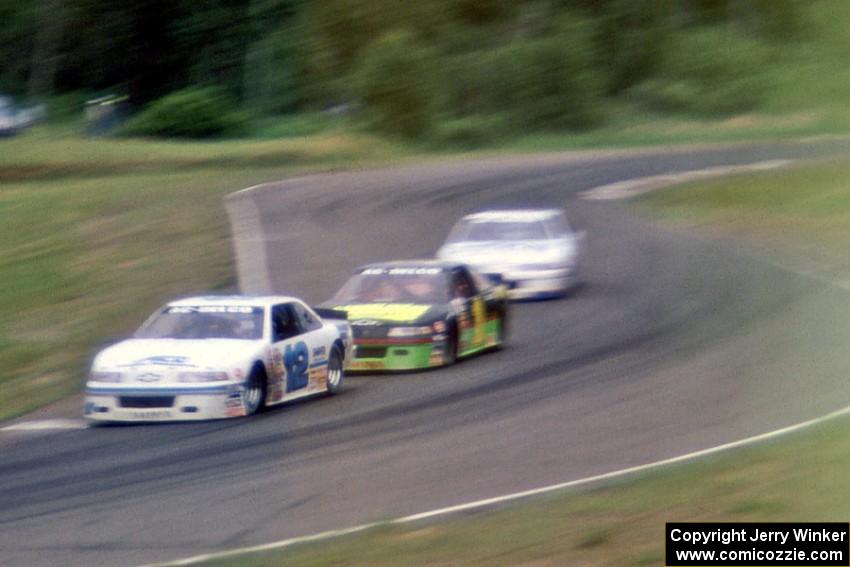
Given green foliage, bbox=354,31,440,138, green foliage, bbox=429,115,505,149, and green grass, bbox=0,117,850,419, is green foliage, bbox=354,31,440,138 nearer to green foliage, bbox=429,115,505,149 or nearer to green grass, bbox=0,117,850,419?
green grass, bbox=0,117,850,419

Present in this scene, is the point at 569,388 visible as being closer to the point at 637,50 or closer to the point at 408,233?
the point at 408,233

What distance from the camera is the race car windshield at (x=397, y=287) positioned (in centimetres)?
1750

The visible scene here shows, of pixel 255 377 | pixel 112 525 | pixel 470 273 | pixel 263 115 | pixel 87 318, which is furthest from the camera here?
pixel 263 115

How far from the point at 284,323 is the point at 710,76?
38.1 m

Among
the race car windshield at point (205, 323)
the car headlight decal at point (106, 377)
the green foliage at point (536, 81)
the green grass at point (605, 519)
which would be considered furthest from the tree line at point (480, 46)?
the green grass at point (605, 519)

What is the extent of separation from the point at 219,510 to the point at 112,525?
69 centimetres

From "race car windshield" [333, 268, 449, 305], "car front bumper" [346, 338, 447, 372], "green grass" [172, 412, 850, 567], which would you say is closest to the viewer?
"green grass" [172, 412, 850, 567]

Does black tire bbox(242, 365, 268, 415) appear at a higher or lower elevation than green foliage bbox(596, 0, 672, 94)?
lower

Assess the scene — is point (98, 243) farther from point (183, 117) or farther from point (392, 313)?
point (183, 117)

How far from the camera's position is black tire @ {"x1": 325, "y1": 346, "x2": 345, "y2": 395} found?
1521cm

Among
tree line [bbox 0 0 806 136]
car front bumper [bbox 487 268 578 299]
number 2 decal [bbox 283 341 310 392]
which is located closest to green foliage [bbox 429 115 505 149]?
tree line [bbox 0 0 806 136]

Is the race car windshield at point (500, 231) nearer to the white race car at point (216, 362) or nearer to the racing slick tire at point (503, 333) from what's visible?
the racing slick tire at point (503, 333)

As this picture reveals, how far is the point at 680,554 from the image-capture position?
22.9 feet

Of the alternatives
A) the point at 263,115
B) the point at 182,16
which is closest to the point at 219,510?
the point at 182,16
